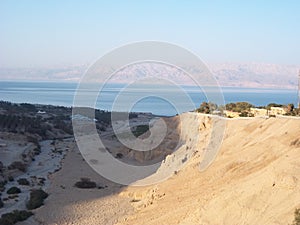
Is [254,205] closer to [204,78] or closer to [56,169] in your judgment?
[204,78]

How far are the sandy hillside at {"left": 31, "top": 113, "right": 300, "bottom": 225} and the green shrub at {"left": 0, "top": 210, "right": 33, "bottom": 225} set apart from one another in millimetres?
699

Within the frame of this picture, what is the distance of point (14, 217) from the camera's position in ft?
65.3

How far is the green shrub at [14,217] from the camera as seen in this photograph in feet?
63.1

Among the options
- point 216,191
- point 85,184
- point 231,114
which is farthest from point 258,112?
point 216,191

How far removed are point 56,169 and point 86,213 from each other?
15462mm

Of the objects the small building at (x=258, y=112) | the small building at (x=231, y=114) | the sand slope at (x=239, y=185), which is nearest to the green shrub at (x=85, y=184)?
the sand slope at (x=239, y=185)

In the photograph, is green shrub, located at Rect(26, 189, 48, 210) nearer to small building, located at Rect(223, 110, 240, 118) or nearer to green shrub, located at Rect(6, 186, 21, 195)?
green shrub, located at Rect(6, 186, 21, 195)

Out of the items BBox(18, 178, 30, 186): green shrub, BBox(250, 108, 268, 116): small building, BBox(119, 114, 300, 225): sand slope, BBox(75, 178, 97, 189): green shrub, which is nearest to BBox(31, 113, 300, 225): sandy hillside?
BBox(119, 114, 300, 225): sand slope

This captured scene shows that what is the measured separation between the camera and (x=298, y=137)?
20.3m

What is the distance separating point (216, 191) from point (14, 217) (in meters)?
9.24

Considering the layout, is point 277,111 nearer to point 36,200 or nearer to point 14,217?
point 36,200

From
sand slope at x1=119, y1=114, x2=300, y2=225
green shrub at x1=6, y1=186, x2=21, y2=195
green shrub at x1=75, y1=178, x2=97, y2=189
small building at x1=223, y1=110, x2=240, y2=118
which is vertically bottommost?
green shrub at x1=75, y1=178, x2=97, y2=189

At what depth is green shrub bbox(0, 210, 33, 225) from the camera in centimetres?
1924

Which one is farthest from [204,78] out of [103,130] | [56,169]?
[103,130]
